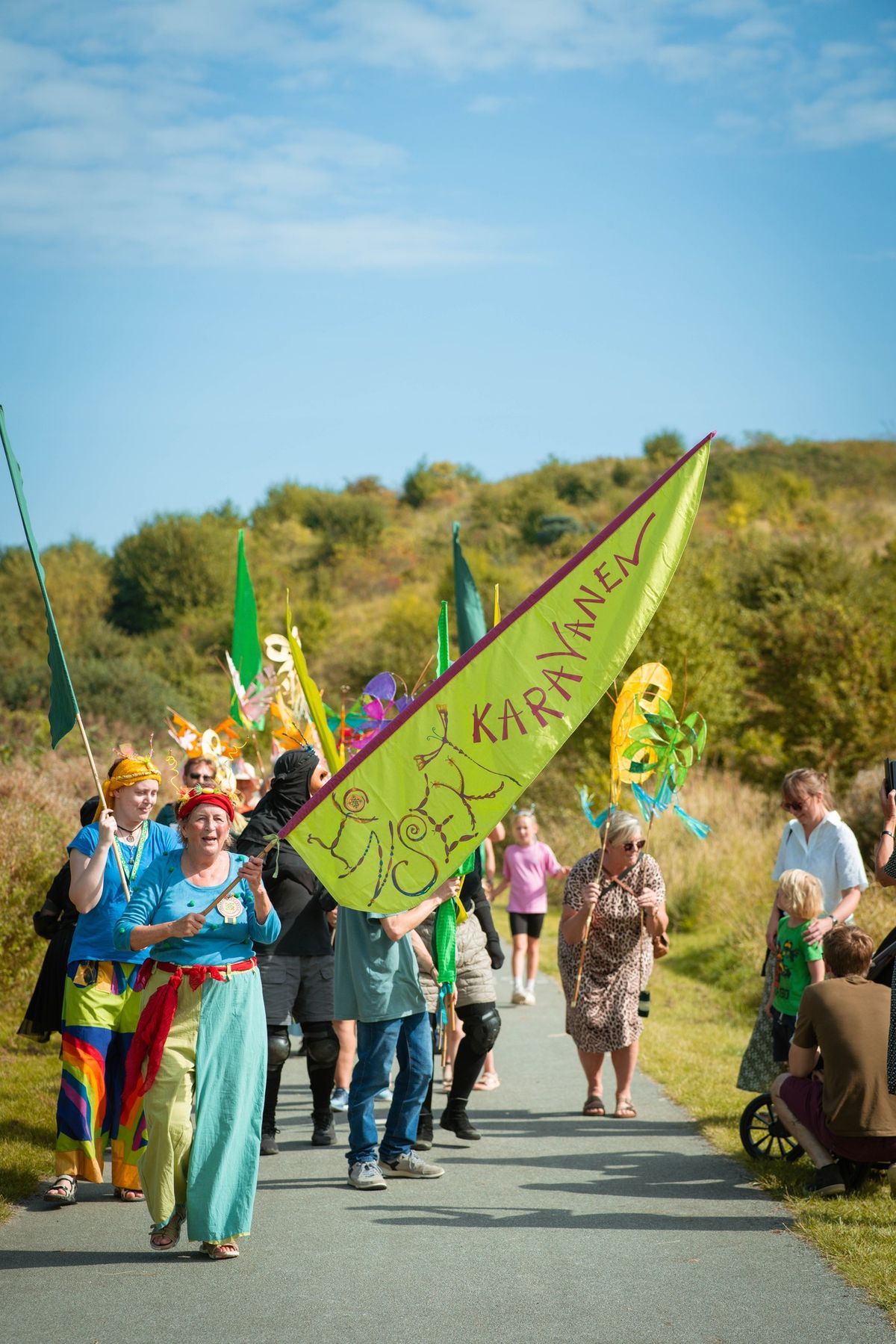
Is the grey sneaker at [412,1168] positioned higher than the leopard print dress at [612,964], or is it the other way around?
the leopard print dress at [612,964]

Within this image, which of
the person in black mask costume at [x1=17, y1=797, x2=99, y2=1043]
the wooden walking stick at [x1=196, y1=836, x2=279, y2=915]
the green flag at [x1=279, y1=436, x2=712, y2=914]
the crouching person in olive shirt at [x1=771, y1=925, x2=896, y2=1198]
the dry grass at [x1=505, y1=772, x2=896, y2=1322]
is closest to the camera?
the green flag at [x1=279, y1=436, x2=712, y2=914]

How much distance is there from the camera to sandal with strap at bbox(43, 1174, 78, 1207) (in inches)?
230

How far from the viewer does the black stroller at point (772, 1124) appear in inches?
245

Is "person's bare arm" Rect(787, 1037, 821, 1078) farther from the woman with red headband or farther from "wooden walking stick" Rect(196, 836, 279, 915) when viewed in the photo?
"wooden walking stick" Rect(196, 836, 279, 915)

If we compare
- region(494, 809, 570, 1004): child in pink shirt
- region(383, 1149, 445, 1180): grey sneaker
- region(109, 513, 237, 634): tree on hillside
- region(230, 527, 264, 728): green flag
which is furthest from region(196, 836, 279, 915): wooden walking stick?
region(109, 513, 237, 634): tree on hillside

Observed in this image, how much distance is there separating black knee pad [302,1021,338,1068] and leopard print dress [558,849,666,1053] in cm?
142

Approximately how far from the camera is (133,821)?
6.15 m

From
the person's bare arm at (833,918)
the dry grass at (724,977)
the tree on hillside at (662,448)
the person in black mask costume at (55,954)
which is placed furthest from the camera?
the tree on hillside at (662,448)

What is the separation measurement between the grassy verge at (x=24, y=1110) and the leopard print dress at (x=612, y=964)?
2.96 metres

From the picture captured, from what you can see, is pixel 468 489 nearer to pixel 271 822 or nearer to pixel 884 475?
pixel 884 475

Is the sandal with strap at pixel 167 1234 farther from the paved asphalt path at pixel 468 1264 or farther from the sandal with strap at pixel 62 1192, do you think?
the sandal with strap at pixel 62 1192

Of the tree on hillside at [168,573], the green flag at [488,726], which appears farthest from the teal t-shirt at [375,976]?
the tree on hillside at [168,573]

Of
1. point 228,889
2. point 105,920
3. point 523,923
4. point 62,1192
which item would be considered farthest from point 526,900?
point 228,889

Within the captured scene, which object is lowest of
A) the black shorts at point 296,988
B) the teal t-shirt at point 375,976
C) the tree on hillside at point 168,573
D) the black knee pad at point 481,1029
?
the black knee pad at point 481,1029
